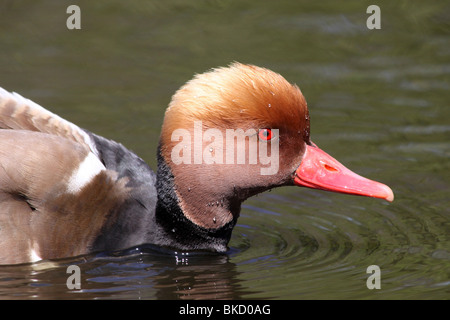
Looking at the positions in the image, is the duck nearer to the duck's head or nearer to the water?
the duck's head

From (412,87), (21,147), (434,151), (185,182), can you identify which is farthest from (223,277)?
(412,87)

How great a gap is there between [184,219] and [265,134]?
914mm

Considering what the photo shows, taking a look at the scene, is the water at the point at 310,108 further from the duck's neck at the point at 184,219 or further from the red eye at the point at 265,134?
the red eye at the point at 265,134

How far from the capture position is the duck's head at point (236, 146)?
6.01 m

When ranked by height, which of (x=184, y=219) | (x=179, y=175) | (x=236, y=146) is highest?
(x=236, y=146)

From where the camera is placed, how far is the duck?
19.8ft

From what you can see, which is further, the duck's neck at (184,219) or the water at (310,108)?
the duck's neck at (184,219)

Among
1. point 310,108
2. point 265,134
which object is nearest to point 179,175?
point 265,134

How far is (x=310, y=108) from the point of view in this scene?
9086 mm

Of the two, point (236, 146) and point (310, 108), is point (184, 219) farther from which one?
point (310, 108)

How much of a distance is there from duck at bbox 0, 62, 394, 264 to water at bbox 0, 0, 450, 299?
0.17 meters

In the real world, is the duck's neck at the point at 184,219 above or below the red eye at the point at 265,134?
below

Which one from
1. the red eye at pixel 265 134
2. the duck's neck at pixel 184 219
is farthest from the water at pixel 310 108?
the red eye at pixel 265 134

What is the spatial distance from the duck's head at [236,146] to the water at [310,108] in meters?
0.52
